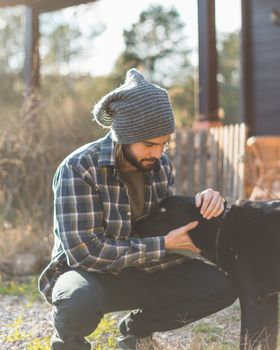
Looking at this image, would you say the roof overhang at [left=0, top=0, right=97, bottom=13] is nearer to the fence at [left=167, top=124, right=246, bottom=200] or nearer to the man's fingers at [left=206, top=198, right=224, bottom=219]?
the fence at [left=167, top=124, right=246, bottom=200]

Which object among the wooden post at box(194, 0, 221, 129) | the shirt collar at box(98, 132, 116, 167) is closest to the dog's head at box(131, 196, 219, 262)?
the shirt collar at box(98, 132, 116, 167)

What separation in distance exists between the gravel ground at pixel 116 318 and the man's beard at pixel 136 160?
2.86ft

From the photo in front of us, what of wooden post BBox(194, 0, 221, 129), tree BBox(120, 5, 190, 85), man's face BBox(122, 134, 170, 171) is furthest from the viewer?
tree BBox(120, 5, 190, 85)

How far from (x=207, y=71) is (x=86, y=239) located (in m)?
6.30

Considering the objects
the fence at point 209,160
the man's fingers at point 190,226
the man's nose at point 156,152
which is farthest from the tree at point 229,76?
the man's nose at point 156,152

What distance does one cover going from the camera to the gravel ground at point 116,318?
143 inches

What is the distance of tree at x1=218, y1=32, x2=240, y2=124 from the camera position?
68.3 feet

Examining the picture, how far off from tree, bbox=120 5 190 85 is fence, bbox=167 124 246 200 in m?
4.36

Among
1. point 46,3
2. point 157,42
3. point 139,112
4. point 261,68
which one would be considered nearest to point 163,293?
point 139,112

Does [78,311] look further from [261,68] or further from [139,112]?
[261,68]

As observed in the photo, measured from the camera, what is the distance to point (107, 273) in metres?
3.20

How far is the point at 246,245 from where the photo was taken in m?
3.10

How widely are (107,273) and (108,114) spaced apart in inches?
29.4

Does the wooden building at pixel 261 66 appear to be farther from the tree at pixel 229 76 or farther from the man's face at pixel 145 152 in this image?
the tree at pixel 229 76
